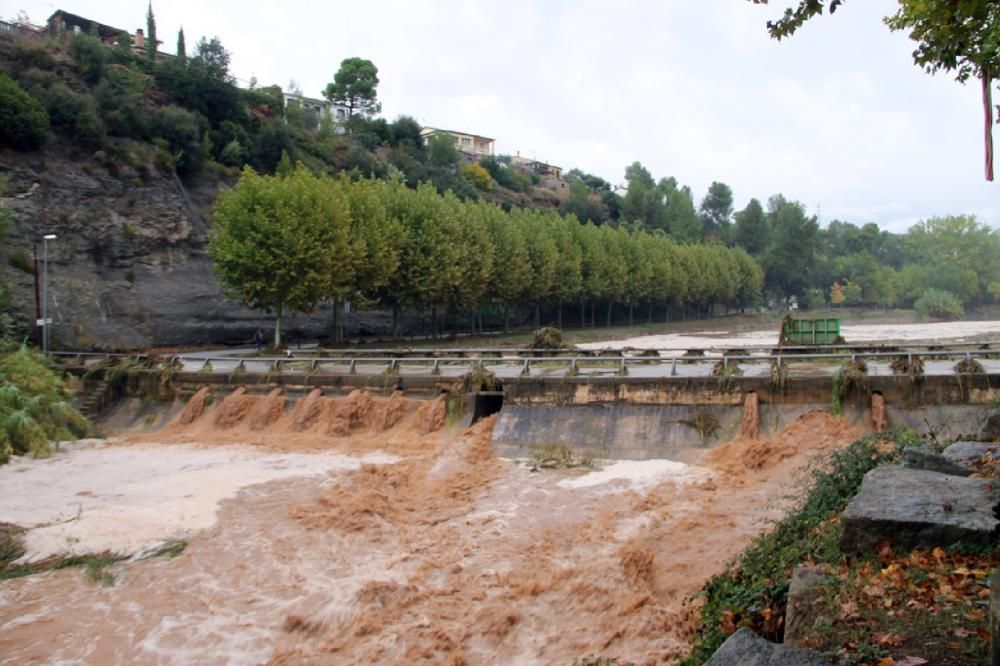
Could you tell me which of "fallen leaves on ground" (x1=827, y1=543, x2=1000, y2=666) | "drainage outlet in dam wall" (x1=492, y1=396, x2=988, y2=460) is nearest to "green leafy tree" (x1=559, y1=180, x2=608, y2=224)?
"drainage outlet in dam wall" (x1=492, y1=396, x2=988, y2=460)

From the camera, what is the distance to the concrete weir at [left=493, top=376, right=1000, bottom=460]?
55.5 ft

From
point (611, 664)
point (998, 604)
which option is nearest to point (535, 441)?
point (611, 664)

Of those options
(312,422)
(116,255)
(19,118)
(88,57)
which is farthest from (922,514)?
(88,57)

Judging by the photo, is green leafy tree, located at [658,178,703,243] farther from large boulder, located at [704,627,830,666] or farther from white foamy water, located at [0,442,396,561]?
large boulder, located at [704,627,830,666]

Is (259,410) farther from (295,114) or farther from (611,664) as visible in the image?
(295,114)

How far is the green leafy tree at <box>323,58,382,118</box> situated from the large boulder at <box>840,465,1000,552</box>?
10420 centimetres

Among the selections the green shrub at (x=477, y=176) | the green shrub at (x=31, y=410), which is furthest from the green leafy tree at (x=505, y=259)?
the green shrub at (x=477, y=176)

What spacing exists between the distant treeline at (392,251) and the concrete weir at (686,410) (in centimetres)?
2276

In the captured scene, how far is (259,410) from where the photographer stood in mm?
24438

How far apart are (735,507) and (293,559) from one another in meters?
7.93

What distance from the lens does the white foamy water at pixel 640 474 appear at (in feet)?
53.8

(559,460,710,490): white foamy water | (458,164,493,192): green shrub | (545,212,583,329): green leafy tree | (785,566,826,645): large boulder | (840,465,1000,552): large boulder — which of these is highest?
(458,164,493,192): green shrub

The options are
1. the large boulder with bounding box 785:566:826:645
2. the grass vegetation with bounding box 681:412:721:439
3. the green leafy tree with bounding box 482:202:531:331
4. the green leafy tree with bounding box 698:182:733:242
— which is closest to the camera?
the large boulder with bounding box 785:566:826:645

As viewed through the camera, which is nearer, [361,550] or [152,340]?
[361,550]
